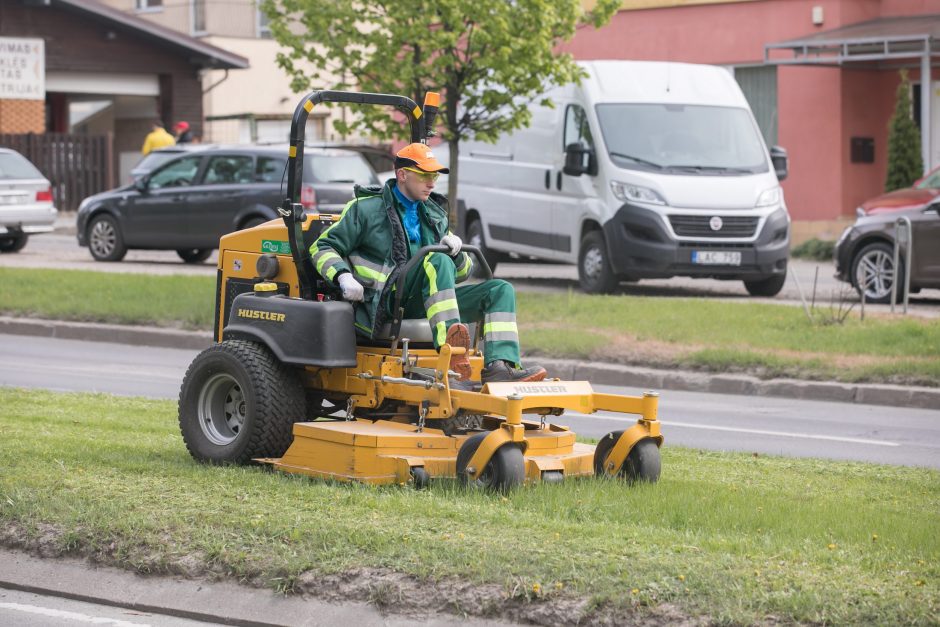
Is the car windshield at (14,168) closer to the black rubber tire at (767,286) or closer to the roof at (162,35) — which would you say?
the roof at (162,35)

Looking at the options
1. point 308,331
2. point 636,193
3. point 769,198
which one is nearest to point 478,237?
point 636,193

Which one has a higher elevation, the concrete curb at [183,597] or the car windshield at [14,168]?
the car windshield at [14,168]

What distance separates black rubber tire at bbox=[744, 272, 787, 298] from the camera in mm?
19625

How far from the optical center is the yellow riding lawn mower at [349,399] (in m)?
7.59

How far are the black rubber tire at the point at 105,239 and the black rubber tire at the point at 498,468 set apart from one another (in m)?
17.5

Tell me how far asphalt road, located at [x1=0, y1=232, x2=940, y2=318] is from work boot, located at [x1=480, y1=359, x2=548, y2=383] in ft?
30.7

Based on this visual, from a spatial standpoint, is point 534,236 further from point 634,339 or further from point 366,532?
point 366,532

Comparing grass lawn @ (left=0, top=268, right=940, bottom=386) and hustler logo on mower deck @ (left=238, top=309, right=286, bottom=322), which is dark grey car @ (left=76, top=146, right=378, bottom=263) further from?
hustler logo on mower deck @ (left=238, top=309, right=286, bottom=322)

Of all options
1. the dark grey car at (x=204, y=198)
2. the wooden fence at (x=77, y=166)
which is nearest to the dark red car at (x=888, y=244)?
the dark grey car at (x=204, y=198)

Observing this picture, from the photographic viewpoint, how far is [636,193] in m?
19.0

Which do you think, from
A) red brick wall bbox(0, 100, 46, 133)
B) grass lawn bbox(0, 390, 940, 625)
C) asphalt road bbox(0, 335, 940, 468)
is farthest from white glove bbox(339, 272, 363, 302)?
red brick wall bbox(0, 100, 46, 133)

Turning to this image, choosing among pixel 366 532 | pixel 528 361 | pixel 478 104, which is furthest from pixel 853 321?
pixel 366 532

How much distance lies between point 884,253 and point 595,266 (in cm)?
341

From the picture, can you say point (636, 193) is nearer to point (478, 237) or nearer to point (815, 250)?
point (478, 237)
